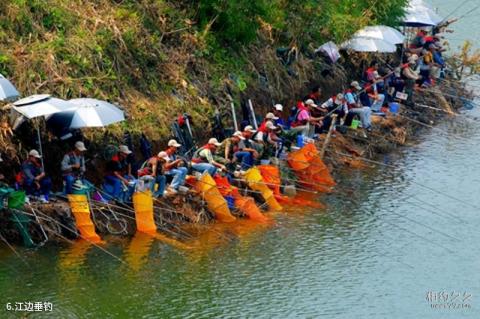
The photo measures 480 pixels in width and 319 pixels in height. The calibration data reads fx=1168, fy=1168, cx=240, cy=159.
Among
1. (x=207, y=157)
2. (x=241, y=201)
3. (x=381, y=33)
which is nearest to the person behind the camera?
(x=241, y=201)

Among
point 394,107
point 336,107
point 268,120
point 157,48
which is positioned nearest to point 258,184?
point 268,120

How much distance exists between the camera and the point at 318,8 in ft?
98.0

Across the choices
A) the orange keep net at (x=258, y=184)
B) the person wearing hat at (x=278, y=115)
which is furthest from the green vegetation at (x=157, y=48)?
the orange keep net at (x=258, y=184)

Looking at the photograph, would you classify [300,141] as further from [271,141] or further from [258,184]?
[258,184]

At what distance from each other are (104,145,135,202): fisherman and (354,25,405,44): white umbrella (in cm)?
→ 1149

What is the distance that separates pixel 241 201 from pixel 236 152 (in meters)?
1.44

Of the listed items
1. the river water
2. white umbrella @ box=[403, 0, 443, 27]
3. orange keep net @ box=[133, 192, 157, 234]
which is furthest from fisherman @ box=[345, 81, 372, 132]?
orange keep net @ box=[133, 192, 157, 234]

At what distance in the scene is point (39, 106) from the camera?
63.9 feet

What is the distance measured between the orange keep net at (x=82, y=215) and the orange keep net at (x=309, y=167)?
597 cm

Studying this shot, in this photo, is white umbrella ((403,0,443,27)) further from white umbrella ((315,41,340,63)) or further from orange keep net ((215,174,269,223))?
orange keep net ((215,174,269,223))

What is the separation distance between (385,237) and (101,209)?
560 cm

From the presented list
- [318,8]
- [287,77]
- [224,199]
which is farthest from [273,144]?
[318,8]

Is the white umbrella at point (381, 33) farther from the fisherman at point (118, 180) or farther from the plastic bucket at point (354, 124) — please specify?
the fisherman at point (118, 180)

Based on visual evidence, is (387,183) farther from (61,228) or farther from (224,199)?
(61,228)
